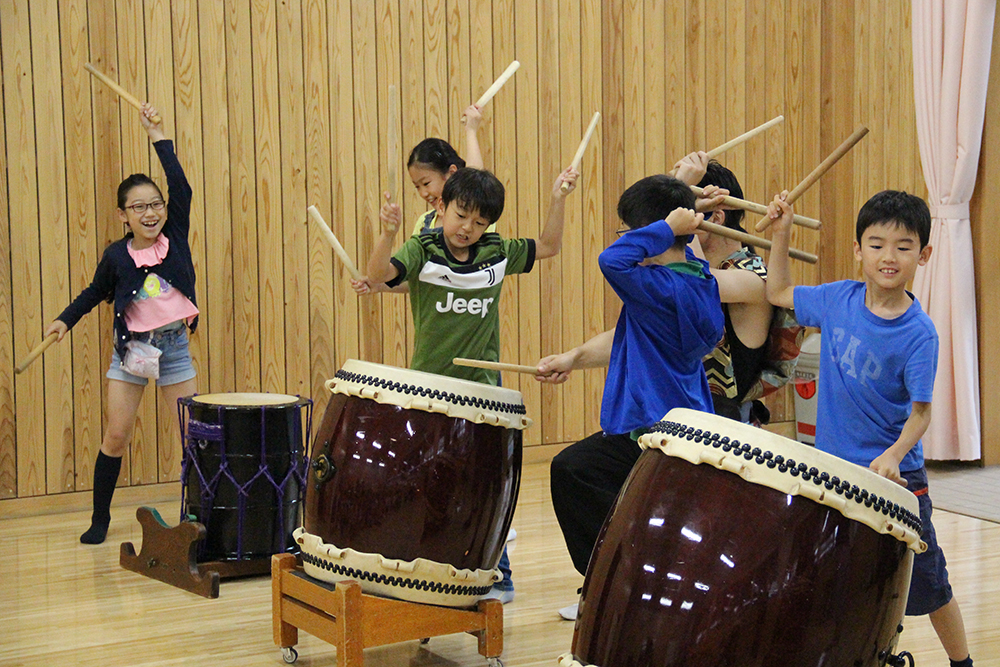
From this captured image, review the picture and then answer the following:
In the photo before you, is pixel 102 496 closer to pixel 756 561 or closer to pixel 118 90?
pixel 118 90

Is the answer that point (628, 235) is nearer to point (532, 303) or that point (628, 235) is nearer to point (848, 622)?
point (848, 622)

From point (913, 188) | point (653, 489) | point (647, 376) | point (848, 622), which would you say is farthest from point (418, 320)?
point (913, 188)

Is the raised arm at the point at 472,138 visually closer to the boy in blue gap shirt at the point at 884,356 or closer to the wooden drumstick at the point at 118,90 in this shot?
the wooden drumstick at the point at 118,90

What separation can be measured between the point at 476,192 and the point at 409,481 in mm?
807

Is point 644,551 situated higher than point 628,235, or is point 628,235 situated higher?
point 628,235

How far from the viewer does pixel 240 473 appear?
3.40 meters

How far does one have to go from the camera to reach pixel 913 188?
219 inches

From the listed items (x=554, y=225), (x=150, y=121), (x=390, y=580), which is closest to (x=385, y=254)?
(x=554, y=225)

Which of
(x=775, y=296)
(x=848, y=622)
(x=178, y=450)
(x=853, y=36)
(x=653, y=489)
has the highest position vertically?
(x=853, y=36)

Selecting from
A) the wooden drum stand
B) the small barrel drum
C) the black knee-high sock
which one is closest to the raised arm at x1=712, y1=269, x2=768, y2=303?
the wooden drum stand

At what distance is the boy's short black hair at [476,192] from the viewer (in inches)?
110

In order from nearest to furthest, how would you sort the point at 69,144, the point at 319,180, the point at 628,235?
the point at 628,235
the point at 69,144
the point at 319,180

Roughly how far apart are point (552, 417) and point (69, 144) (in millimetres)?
2403

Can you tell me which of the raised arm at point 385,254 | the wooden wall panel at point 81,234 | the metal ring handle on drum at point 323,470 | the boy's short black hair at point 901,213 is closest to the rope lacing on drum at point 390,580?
the metal ring handle on drum at point 323,470
